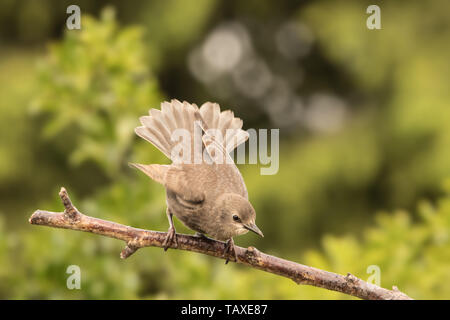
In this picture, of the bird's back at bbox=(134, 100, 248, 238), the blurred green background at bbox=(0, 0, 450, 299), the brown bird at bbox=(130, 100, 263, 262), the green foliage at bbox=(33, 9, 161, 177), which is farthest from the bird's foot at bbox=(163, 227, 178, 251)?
the blurred green background at bbox=(0, 0, 450, 299)

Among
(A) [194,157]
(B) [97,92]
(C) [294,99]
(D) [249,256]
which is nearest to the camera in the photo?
(D) [249,256]

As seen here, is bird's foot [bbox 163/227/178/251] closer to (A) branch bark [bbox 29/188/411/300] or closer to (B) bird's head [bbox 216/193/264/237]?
(A) branch bark [bbox 29/188/411/300]

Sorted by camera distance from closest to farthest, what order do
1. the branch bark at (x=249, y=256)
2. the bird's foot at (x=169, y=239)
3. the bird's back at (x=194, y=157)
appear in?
the branch bark at (x=249, y=256), the bird's foot at (x=169, y=239), the bird's back at (x=194, y=157)

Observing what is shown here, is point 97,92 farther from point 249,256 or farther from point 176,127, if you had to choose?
point 249,256

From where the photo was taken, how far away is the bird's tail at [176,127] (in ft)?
7.86

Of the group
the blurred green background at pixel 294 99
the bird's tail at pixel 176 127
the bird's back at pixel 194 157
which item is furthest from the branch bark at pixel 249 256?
the blurred green background at pixel 294 99

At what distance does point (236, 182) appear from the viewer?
7.64 ft

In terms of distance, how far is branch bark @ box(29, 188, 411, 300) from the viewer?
198cm

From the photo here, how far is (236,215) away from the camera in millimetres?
2160

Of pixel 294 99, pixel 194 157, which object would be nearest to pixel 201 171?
pixel 194 157

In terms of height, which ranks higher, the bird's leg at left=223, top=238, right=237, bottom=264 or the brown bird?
the brown bird

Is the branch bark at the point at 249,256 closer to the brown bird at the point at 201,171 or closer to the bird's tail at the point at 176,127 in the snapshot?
the brown bird at the point at 201,171

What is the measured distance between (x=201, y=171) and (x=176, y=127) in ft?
0.65

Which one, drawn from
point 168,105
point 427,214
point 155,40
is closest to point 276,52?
point 155,40
